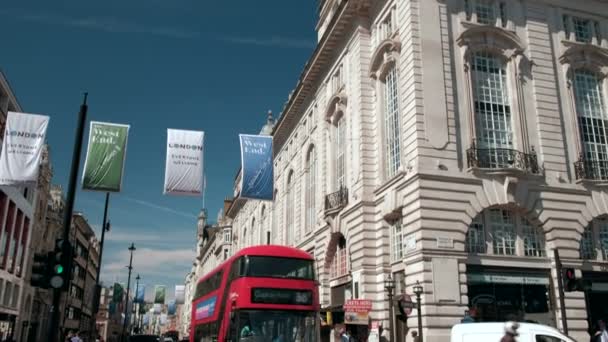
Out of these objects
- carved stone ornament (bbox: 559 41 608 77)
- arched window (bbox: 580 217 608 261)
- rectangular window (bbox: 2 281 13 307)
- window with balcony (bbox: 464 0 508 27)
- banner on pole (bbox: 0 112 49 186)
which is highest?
window with balcony (bbox: 464 0 508 27)

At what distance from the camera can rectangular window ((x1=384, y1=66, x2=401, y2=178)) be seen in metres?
27.9

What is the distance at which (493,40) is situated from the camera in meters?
27.3

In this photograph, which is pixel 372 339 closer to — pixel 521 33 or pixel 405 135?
pixel 405 135

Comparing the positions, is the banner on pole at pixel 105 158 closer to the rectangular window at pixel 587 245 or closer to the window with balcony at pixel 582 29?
the rectangular window at pixel 587 245

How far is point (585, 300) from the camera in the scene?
2423 cm

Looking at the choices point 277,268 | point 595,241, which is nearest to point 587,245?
point 595,241

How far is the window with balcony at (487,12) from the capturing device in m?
27.5

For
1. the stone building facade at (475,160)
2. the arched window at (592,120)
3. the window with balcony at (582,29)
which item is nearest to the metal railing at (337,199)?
the stone building facade at (475,160)

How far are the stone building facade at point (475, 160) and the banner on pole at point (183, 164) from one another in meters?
8.99

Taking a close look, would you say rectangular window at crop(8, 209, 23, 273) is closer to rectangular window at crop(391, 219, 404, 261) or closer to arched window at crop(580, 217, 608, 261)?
rectangular window at crop(391, 219, 404, 261)

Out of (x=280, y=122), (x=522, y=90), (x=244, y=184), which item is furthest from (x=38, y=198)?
(x=522, y=90)

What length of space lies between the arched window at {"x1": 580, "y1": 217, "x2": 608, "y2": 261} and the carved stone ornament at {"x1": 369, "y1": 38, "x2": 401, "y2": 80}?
480 inches

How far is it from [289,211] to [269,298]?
28622 millimetres

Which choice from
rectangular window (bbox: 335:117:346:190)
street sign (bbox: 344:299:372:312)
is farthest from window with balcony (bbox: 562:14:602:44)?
street sign (bbox: 344:299:372:312)
